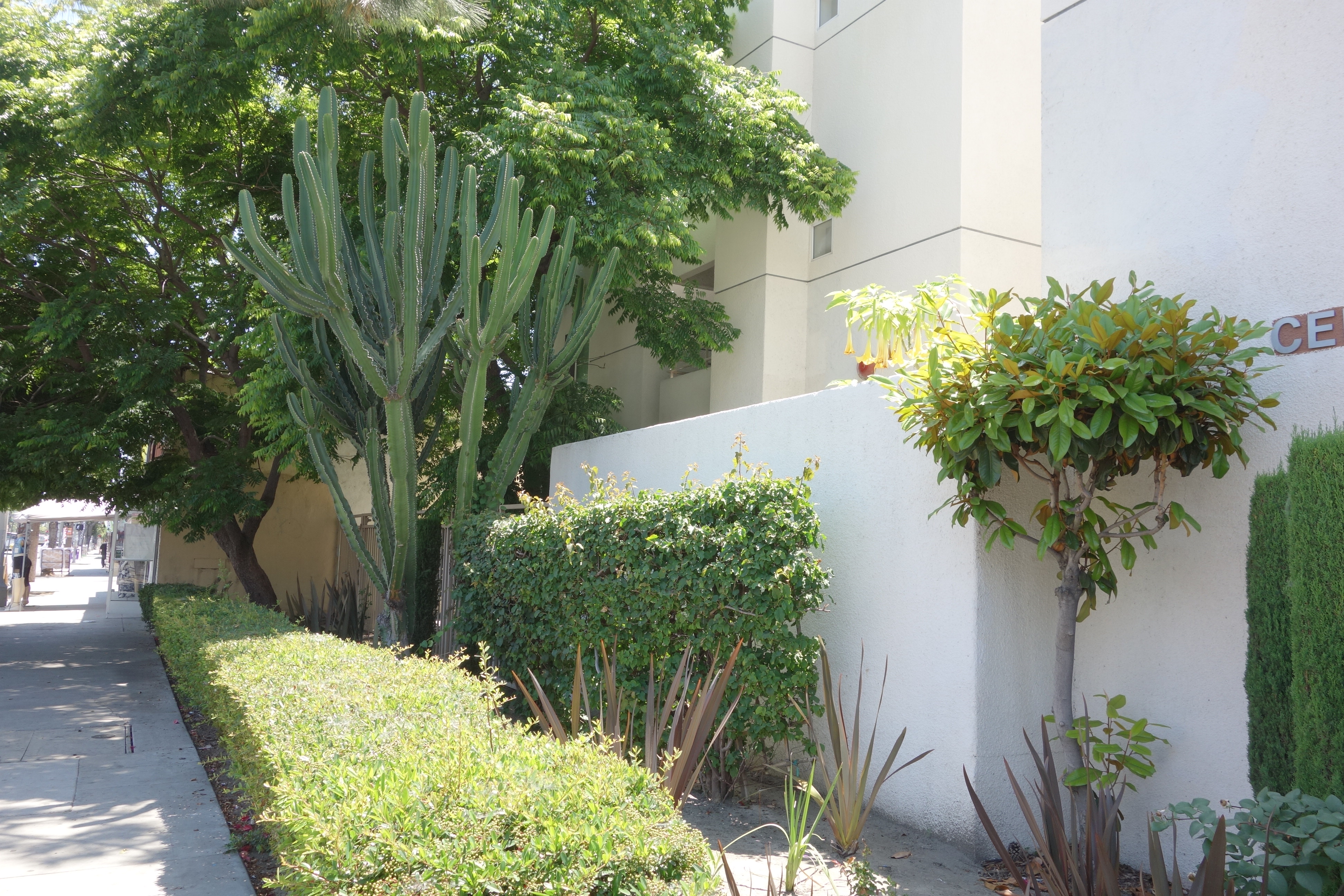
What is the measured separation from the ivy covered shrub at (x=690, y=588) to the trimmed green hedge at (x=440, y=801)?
1.42 meters

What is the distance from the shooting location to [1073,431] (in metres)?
3.98

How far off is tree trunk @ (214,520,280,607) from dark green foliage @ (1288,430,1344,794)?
13.8m

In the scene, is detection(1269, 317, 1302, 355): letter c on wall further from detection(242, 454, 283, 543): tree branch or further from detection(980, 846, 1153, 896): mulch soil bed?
detection(242, 454, 283, 543): tree branch

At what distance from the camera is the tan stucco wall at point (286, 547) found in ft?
62.9

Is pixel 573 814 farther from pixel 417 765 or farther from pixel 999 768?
pixel 999 768

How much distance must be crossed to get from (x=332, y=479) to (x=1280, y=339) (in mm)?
7614

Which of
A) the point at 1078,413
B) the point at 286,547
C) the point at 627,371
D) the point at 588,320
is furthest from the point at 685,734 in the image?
the point at 286,547

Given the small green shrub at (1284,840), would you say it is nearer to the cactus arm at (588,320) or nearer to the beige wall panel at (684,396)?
the cactus arm at (588,320)

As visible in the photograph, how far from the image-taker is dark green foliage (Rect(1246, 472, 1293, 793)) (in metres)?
3.97

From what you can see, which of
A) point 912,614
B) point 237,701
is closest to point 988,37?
point 912,614

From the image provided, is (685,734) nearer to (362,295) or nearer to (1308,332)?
(1308,332)

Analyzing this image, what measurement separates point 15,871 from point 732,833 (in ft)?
11.6

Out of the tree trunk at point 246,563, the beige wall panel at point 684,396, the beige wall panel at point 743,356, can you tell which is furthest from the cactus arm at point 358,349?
the tree trunk at point 246,563

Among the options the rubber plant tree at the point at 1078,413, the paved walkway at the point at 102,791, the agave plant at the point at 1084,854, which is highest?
the rubber plant tree at the point at 1078,413
